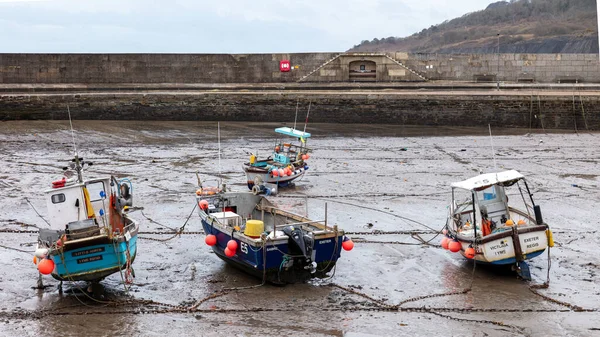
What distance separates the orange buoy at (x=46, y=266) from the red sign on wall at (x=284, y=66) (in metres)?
21.8

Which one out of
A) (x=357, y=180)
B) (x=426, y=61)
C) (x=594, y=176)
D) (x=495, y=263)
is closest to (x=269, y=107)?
(x=426, y=61)

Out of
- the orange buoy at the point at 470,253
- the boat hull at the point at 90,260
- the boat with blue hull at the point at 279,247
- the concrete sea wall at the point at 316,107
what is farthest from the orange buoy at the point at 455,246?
the concrete sea wall at the point at 316,107

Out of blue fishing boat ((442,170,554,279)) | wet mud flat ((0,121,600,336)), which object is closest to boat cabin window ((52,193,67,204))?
wet mud flat ((0,121,600,336))

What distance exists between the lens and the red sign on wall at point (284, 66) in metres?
30.2

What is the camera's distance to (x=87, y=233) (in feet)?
30.8

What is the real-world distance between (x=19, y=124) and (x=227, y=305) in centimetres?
1920

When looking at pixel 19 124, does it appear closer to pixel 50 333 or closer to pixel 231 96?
pixel 231 96

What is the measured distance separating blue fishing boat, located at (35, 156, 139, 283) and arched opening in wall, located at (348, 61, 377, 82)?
20.9m

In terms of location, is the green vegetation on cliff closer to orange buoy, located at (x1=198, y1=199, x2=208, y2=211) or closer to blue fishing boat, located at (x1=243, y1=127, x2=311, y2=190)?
blue fishing boat, located at (x1=243, y1=127, x2=311, y2=190)

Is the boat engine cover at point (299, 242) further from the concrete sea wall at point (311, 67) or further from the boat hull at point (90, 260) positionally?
the concrete sea wall at point (311, 67)

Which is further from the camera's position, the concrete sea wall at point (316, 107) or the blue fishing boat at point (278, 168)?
the concrete sea wall at point (316, 107)

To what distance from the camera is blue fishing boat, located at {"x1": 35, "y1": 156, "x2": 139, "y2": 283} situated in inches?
356

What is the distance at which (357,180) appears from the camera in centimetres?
1738

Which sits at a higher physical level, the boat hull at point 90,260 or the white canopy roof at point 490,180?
the white canopy roof at point 490,180
